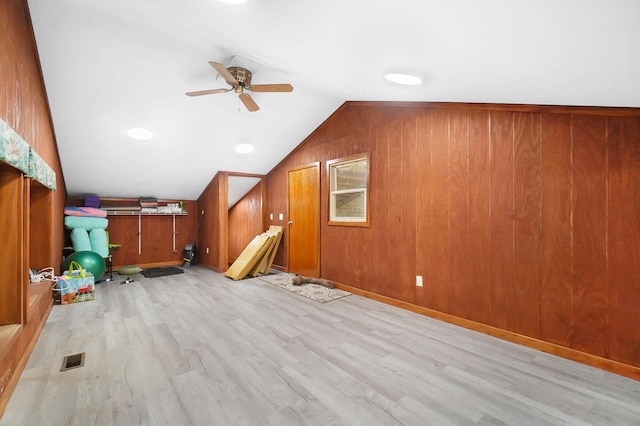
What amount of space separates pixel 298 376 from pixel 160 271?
188 inches

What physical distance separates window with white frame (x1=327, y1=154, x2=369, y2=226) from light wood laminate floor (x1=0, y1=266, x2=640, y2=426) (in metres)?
1.53

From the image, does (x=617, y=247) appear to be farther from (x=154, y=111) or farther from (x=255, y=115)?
(x=154, y=111)

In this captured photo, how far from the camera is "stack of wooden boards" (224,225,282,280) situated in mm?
5207

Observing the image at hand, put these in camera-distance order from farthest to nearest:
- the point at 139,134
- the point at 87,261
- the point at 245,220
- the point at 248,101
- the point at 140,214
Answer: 1. the point at 245,220
2. the point at 140,214
3. the point at 87,261
4. the point at 139,134
5. the point at 248,101

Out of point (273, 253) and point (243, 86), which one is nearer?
point (243, 86)

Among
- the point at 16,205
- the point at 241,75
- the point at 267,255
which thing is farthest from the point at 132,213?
the point at 241,75

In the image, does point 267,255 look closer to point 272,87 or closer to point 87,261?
point 87,261

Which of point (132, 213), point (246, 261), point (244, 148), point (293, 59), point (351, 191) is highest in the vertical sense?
point (293, 59)

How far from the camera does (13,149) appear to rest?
187 centimetres

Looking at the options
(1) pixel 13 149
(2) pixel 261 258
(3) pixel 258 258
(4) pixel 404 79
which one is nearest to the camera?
(1) pixel 13 149

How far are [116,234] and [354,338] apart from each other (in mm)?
5596

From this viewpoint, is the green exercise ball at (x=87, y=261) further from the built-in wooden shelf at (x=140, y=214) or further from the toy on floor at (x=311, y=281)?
the toy on floor at (x=311, y=281)

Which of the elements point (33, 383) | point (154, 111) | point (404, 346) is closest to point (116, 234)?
point (154, 111)

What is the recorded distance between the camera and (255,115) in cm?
420
